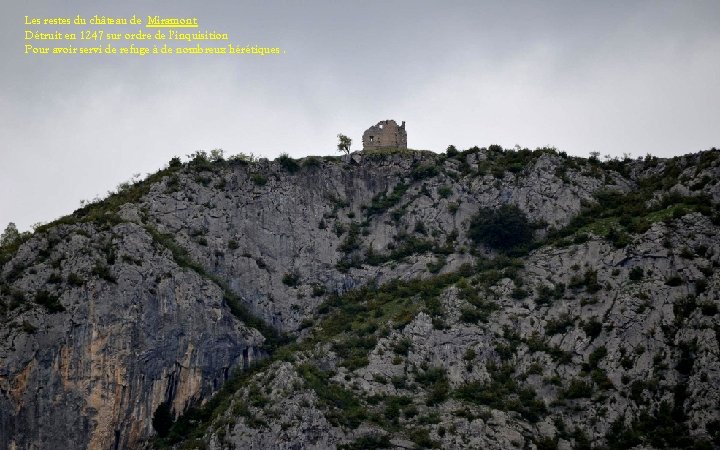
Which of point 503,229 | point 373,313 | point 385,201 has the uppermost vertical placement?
point 385,201

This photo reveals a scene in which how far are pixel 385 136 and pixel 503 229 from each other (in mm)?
23947

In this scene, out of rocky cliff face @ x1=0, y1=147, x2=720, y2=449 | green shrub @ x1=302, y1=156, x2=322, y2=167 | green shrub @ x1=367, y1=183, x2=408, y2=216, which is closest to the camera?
rocky cliff face @ x1=0, y1=147, x2=720, y2=449

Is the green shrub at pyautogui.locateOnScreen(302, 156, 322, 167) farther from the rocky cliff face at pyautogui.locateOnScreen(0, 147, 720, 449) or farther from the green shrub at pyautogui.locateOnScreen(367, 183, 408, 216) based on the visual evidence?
the green shrub at pyautogui.locateOnScreen(367, 183, 408, 216)

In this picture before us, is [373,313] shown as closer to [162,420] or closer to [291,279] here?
[291,279]

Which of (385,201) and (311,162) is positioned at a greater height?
(311,162)

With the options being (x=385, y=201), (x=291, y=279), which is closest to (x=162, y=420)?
(x=291, y=279)

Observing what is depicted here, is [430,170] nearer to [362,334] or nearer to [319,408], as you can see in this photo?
[362,334]

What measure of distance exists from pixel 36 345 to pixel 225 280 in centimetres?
2046

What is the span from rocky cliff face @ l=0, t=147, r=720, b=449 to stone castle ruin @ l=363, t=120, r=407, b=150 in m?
12.0

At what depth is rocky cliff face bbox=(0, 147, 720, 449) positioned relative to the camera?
2852 inches

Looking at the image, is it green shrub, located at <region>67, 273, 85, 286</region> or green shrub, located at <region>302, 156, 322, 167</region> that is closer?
green shrub, located at <region>67, 273, 85, 286</region>

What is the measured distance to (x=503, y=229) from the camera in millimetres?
93375

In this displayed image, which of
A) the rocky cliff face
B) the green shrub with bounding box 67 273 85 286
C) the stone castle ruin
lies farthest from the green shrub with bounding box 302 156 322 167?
the green shrub with bounding box 67 273 85 286

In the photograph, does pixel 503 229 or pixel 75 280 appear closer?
pixel 75 280
